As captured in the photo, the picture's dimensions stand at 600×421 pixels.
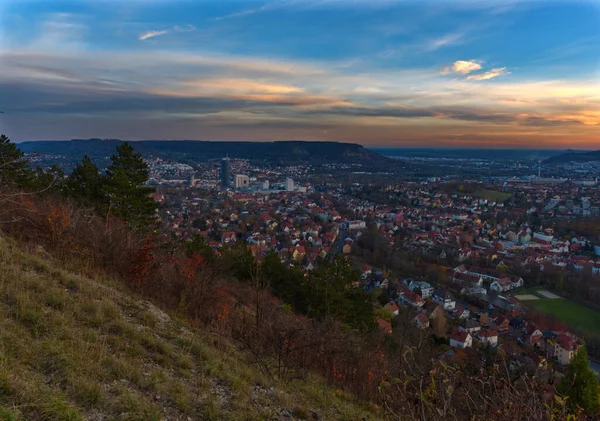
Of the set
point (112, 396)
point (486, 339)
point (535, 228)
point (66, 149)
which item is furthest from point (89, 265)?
point (66, 149)

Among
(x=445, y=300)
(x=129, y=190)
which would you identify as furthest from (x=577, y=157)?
(x=129, y=190)

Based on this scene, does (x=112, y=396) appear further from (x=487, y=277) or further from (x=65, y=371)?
(x=487, y=277)

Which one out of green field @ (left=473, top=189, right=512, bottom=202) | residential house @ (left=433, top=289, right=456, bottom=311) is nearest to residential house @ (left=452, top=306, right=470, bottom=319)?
residential house @ (left=433, top=289, right=456, bottom=311)

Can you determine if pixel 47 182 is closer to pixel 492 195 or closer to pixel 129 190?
pixel 129 190

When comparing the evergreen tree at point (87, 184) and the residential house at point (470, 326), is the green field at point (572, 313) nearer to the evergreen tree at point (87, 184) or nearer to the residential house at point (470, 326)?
the residential house at point (470, 326)

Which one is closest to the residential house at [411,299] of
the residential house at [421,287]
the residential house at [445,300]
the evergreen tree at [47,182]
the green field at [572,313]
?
the residential house at [445,300]
